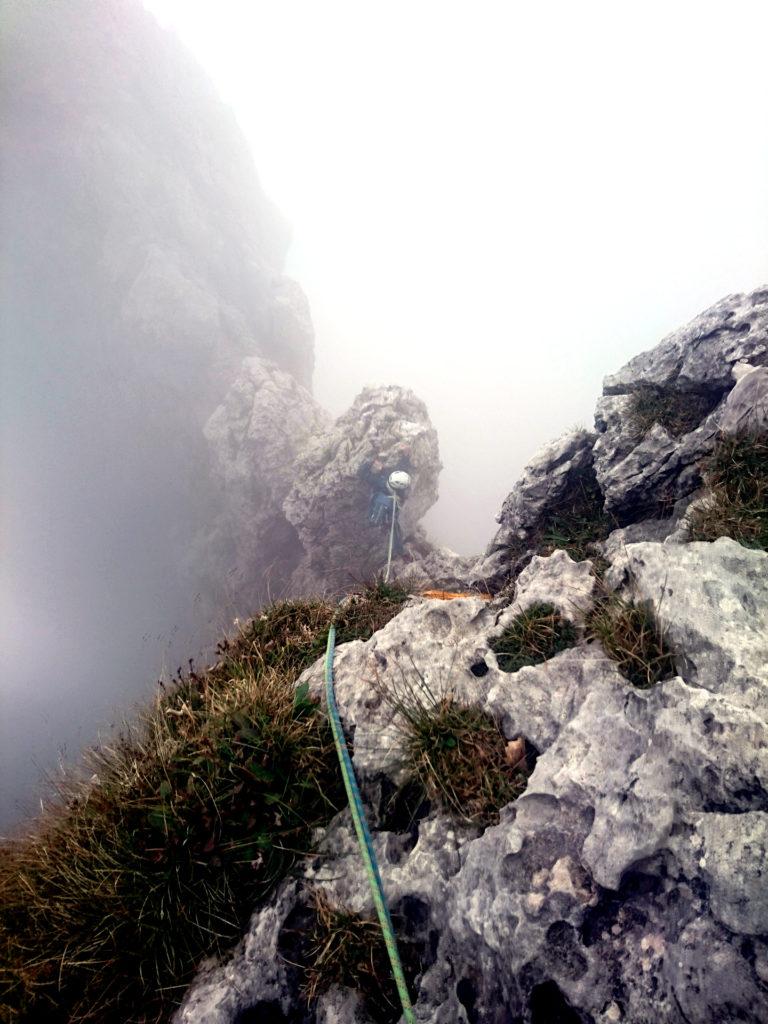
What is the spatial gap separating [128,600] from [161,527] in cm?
836

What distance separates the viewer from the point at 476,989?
268 centimetres

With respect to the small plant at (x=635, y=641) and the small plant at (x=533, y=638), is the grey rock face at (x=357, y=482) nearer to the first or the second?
the small plant at (x=533, y=638)

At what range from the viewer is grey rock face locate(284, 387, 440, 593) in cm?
2719

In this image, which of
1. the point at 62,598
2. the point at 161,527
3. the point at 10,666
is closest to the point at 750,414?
the point at 161,527

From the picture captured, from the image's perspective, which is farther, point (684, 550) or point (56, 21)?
point (56, 21)

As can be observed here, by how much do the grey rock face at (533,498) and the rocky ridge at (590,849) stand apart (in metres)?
3.31

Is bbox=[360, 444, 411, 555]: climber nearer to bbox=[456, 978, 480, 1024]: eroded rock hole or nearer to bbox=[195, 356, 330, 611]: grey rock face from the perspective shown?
bbox=[195, 356, 330, 611]: grey rock face

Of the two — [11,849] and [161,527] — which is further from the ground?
[161,527]

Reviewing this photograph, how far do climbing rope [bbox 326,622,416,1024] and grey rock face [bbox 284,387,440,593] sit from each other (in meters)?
22.8

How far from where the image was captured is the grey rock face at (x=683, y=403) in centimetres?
634

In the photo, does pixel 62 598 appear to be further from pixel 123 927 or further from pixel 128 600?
pixel 123 927

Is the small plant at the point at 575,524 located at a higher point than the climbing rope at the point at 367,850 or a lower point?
higher

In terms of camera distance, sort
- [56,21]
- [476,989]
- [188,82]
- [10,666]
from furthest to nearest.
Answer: [188,82], [10,666], [56,21], [476,989]

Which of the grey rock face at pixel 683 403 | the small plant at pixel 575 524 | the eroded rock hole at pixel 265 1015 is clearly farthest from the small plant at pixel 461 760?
the grey rock face at pixel 683 403
